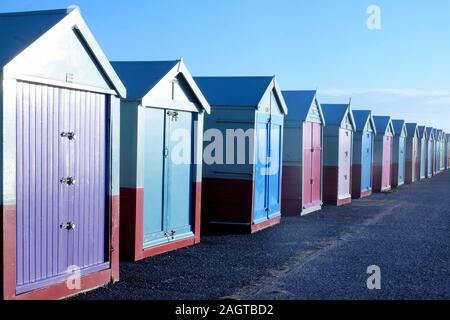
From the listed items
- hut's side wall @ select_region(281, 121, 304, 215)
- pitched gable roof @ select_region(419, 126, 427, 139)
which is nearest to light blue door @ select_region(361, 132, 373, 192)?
hut's side wall @ select_region(281, 121, 304, 215)

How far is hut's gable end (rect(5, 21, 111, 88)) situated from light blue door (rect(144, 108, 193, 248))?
7.37ft

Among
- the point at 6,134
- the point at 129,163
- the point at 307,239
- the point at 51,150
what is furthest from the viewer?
the point at 307,239

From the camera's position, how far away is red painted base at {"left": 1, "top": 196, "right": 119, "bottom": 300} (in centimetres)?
633

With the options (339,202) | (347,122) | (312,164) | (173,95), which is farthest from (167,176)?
(347,122)

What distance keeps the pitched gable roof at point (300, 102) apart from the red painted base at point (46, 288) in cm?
992

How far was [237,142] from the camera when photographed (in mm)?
13688

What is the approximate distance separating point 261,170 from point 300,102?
4461 millimetres

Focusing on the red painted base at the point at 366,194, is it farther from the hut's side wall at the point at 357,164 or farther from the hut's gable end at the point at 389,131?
the hut's gable end at the point at 389,131

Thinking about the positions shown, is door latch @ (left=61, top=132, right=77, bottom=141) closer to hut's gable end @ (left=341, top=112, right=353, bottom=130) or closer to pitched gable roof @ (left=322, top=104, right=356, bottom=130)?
pitched gable roof @ (left=322, top=104, right=356, bottom=130)

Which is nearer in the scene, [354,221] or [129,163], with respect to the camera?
[129,163]

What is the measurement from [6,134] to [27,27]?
164 cm

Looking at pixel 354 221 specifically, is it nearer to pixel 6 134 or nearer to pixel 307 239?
pixel 307 239

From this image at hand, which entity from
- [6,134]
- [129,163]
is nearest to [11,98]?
[6,134]

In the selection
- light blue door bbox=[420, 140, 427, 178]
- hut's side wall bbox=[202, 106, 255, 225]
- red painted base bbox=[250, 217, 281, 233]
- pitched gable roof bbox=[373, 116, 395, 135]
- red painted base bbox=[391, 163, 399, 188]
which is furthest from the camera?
light blue door bbox=[420, 140, 427, 178]
